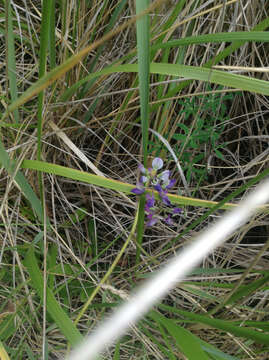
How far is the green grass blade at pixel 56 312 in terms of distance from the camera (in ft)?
2.38

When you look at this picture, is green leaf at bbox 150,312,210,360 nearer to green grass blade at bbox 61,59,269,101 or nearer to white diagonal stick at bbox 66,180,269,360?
white diagonal stick at bbox 66,180,269,360

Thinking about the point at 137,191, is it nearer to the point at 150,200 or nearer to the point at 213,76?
the point at 150,200

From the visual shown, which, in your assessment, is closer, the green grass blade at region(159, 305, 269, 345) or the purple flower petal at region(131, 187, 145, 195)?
the green grass blade at region(159, 305, 269, 345)

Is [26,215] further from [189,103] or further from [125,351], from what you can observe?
[189,103]

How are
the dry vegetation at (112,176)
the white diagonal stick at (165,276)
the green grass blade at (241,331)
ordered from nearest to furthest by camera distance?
the green grass blade at (241,331) < the white diagonal stick at (165,276) < the dry vegetation at (112,176)

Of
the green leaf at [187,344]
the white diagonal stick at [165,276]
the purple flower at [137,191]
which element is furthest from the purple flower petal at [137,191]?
the green leaf at [187,344]

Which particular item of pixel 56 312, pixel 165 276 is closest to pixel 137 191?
pixel 165 276

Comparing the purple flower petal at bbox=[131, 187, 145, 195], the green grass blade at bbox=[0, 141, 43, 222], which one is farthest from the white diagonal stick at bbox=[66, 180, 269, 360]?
the green grass blade at bbox=[0, 141, 43, 222]

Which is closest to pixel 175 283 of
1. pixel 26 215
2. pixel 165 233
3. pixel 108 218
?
pixel 165 233

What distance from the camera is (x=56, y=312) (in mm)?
801

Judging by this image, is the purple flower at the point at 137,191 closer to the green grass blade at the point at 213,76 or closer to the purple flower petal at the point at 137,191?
the purple flower petal at the point at 137,191

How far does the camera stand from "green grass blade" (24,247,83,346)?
Answer: 725 millimetres

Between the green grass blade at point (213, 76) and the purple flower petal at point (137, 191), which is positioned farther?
the purple flower petal at point (137, 191)

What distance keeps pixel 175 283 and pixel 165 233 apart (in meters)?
0.20
